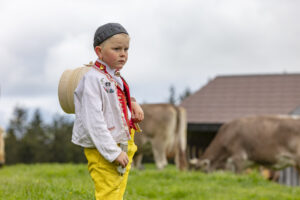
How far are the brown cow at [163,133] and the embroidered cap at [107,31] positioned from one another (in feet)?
31.5

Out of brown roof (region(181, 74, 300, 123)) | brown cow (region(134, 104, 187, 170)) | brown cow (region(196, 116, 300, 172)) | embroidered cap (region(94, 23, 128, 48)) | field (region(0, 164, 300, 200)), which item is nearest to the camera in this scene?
embroidered cap (region(94, 23, 128, 48))

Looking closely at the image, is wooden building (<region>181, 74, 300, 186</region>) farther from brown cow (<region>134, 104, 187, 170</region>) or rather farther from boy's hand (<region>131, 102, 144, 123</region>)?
boy's hand (<region>131, 102, 144, 123</region>)

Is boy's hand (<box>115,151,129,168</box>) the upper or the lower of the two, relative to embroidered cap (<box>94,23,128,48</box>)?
lower

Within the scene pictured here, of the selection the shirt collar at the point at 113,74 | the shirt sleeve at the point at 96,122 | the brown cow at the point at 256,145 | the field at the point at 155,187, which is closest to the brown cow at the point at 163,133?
the brown cow at the point at 256,145

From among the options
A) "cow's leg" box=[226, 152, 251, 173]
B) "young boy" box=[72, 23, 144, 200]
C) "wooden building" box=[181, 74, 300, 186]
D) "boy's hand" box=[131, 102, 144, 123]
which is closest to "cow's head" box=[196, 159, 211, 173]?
"cow's leg" box=[226, 152, 251, 173]

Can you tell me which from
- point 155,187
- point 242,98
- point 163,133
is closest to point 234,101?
point 242,98

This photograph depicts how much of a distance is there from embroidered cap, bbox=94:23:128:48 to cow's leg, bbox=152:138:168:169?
978cm

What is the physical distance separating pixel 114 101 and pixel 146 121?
9.91 m

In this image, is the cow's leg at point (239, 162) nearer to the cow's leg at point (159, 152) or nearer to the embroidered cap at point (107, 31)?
the cow's leg at point (159, 152)

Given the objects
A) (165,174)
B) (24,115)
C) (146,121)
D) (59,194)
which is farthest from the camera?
(24,115)

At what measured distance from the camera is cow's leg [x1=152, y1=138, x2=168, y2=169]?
12.8 metres

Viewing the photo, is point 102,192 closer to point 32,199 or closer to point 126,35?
point 126,35

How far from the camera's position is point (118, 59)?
3152 mm

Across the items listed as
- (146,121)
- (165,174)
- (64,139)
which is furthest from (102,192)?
(64,139)
